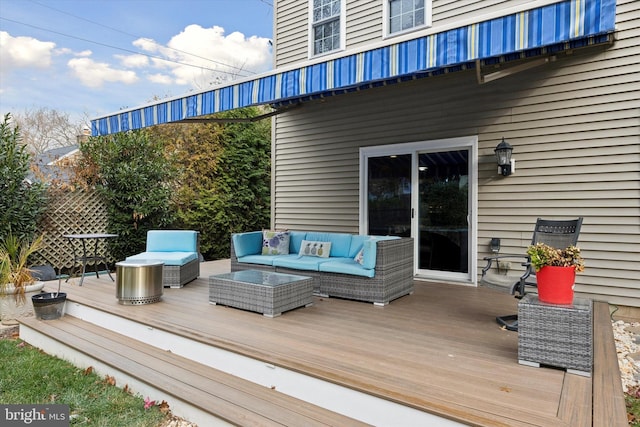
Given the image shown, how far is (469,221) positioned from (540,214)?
87 cm

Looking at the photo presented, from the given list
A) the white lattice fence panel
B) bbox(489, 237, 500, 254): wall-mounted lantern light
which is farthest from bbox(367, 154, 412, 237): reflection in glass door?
the white lattice fence panel

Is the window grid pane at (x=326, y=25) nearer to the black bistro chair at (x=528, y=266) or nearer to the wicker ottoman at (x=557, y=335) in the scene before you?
the black bistro chair at (x=528, y=266)

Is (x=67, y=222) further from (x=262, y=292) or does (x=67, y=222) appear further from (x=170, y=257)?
(x=262, y=292)

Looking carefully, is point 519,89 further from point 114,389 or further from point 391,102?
point 114,389

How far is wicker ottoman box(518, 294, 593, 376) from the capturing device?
2342mm

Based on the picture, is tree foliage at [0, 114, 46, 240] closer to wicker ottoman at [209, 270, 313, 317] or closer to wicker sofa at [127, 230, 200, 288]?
wicker sofa at [127, 230, 200, 288]

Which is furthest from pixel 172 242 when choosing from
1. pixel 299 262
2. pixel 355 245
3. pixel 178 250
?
pixel 355 245

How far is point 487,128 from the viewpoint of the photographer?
532cm

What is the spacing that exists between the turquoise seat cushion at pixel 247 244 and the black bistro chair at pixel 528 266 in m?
3.00

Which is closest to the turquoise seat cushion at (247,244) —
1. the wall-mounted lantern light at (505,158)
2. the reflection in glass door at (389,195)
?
the reflection in glass door at (389,195)

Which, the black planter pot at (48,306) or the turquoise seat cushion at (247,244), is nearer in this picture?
the black planter pot at (48,306)

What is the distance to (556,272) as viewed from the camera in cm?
253

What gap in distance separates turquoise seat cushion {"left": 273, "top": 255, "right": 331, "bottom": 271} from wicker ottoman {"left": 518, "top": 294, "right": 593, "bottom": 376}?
2.51 meters

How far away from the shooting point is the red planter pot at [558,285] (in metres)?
2.50
